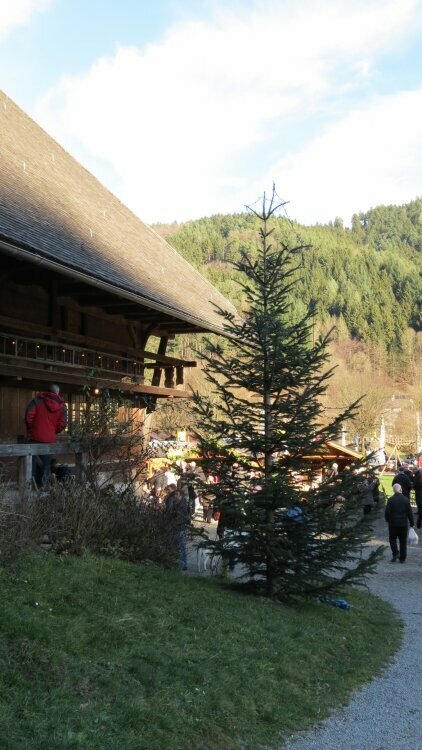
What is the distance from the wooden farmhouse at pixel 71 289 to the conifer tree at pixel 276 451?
1579 millimetres

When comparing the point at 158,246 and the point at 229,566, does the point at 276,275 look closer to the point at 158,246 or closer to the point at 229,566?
the point at 229,566

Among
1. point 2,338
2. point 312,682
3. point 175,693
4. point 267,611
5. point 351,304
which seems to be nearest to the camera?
point 175,693

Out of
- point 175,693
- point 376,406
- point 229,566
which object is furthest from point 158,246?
point 376,406

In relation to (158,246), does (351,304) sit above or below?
above

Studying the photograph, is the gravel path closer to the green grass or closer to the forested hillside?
the green grass

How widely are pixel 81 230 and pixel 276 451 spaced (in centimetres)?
685

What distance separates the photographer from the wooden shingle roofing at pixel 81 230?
1234cm

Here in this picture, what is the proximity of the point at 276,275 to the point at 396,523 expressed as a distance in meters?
8.39

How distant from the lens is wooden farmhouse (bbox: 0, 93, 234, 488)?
12.9 m

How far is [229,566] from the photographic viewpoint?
10.7 metres

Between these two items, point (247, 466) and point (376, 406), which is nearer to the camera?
point (247, 466)

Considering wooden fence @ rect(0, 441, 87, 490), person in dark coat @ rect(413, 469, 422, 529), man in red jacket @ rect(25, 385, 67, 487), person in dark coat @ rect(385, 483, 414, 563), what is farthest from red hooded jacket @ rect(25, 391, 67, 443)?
person in dark coat @ rect(413, 469, 422, 529)

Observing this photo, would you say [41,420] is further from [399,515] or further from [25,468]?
[399,515]

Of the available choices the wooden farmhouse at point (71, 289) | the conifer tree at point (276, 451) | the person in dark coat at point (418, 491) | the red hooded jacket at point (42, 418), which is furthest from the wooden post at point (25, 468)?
the person in dark coat at point (418, 491)
